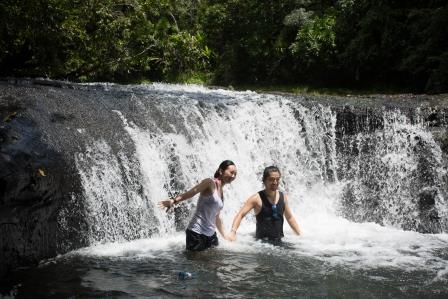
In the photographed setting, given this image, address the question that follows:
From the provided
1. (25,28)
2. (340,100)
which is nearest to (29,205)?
(25,28)

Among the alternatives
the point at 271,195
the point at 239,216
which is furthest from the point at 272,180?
the point at 239,216

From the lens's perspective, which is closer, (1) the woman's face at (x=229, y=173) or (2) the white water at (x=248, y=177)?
(1) the woman's face at (x=229, y=173)

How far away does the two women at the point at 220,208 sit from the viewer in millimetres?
5977

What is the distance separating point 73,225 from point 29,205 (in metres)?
0.78

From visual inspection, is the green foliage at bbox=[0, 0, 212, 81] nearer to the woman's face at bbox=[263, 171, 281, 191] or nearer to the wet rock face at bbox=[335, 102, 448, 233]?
the woman's face at bbox=[263, 171, 281, 191]

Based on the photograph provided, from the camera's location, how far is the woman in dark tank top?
6.60 m

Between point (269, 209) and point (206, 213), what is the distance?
0.97m

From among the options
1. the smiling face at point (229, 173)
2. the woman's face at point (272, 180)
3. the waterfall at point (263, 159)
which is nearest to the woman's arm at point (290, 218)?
the woman's face at point (272, 180)

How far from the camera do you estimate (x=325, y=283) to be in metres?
5.58

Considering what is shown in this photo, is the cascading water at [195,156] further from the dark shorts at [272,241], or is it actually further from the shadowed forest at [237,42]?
the shadowed forest at [237,42]

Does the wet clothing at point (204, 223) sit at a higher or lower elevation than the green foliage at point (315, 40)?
lower

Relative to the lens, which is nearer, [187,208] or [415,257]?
[415,257]

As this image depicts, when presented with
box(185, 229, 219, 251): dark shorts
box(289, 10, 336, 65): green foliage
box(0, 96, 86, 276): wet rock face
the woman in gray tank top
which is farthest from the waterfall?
box(289, 10, 336, 65): green foliage

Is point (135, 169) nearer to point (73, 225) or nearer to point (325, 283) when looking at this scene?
point (73, 225)
